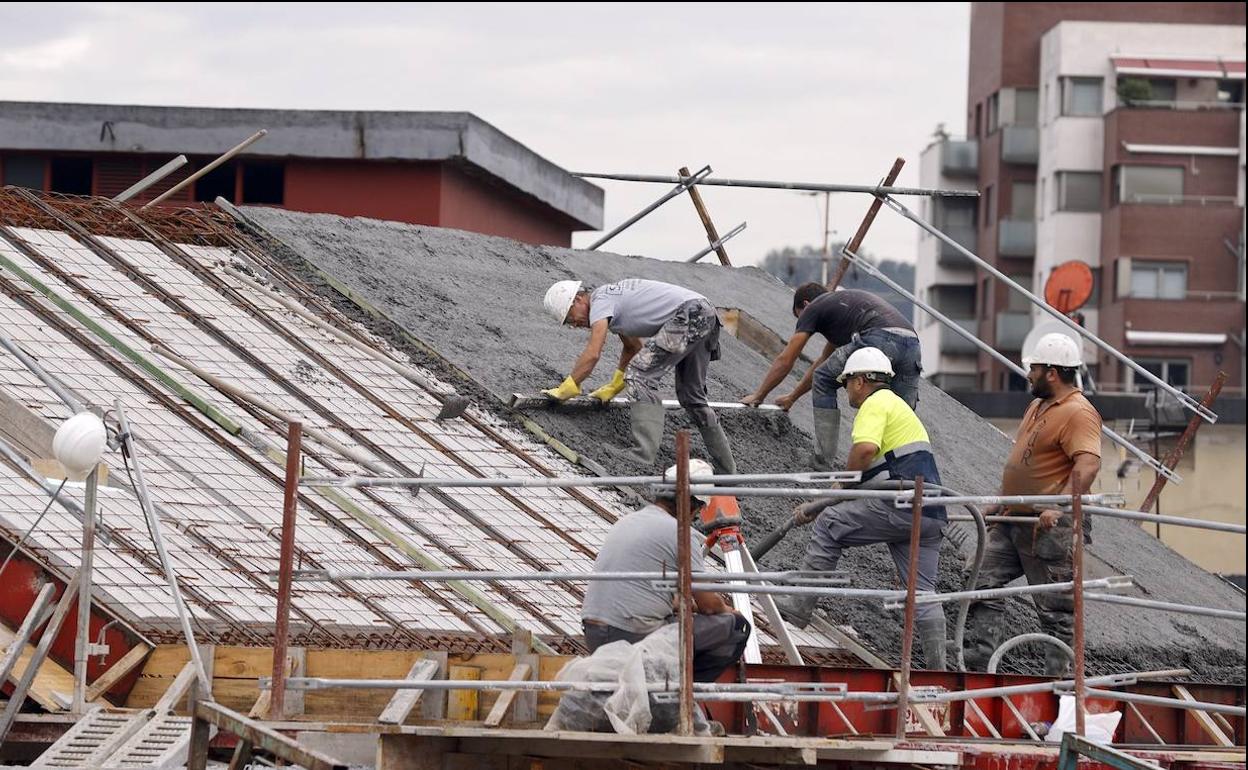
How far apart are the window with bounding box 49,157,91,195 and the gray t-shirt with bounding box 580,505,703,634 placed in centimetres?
1405

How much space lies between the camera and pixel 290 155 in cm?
2059

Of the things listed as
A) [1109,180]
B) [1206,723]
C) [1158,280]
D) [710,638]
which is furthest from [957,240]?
[710,638]

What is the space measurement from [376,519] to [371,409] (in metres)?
1.94

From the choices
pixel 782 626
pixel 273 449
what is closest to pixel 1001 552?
pixel 782 626

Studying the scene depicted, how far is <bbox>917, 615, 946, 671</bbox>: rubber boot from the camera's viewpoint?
10562 mm

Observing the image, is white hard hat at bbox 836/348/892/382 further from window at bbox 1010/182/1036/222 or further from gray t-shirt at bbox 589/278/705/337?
window at bbox 1010/182/1036/222

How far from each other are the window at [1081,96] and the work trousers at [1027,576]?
136ft

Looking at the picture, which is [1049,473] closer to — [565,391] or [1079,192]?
[565,391]

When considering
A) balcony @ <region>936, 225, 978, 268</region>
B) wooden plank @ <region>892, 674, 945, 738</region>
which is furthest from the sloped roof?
balcony @ <region>936, 225, 978, 268</region>

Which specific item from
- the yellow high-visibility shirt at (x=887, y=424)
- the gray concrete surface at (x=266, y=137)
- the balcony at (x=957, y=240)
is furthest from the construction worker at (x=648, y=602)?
the balcony at (x=957, y=240)

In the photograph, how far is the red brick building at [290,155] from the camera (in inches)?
798

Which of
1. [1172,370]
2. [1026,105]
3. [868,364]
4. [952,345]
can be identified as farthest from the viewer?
[952,345]

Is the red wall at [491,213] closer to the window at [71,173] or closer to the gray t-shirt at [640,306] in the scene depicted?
the window at [71,173]

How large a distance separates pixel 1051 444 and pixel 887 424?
41.0 inches
